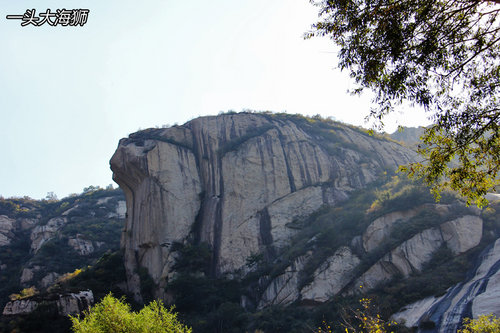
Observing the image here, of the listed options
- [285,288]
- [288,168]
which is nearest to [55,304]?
[285,288]

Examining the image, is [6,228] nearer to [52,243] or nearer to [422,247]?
[52,243]

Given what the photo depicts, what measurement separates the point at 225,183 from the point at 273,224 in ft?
25.4

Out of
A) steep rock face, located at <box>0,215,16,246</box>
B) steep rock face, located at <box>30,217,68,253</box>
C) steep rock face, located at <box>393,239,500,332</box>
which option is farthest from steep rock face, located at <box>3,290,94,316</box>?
steep rock face, located at <box>0,215,16,246</box>

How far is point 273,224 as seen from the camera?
39000mm

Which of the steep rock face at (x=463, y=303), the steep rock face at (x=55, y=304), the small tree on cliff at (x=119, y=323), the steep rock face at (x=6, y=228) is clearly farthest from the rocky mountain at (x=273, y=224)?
the steep rock face at (x=6, y=228)

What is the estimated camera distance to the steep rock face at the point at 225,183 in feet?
124

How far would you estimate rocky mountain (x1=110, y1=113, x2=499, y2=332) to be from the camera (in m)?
29.9

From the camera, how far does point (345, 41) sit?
38.1ft

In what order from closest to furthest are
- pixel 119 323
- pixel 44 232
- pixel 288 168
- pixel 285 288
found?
pixel 119 323 → pixel 285 288 → pixel 288 168 → pixel 44 232

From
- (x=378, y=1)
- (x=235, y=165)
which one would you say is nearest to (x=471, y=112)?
(x=378, y=1)

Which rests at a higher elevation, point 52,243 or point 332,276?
point 52,243

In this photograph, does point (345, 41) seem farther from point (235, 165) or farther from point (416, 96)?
point (235, 165)

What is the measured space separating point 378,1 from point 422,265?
25.2 m

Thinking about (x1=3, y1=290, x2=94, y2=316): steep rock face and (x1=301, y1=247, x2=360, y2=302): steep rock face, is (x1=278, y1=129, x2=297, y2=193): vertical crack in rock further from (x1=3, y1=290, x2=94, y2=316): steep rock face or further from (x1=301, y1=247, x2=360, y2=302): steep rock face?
(x1=3, y1=290, x2=94, y2=316): steep rock face
